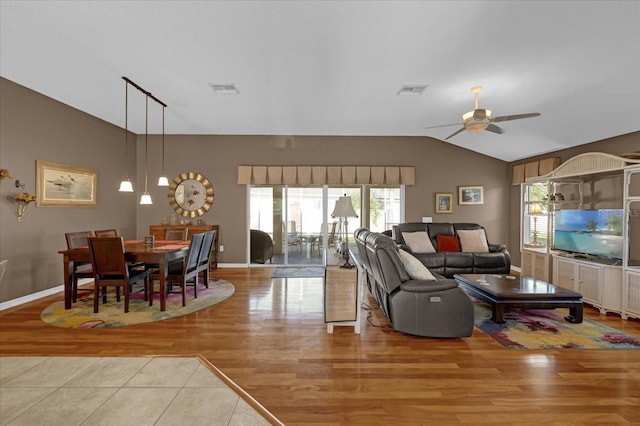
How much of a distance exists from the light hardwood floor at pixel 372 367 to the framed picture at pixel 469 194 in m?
3.53

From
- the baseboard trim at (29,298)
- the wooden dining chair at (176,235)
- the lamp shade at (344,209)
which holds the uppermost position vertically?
the lamp shade at (344,209)

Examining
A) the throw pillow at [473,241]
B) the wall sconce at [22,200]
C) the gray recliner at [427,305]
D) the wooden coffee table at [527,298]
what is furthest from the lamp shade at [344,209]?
the wall sconce at [22,200]

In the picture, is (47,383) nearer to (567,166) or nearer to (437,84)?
(437,84)

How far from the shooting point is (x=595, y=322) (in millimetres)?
3688

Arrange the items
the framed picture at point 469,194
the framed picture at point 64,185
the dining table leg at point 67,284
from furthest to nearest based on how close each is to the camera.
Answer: the framed picture at point 469,194
the framed picture at point 64,185
the dining table leg at point 67,284

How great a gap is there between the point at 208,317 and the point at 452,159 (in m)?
6.00

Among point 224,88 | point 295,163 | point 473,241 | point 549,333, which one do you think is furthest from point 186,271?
point 473,241

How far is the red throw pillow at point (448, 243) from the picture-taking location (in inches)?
231

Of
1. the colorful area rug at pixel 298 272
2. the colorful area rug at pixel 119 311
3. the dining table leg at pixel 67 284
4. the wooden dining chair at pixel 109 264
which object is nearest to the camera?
the colorful area rug at pixel 119 311

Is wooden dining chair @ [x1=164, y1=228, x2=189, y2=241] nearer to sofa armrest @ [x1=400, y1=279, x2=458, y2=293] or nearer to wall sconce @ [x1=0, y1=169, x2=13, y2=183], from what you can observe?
wall sconce @ [x1=0, y1=169, x2=13, y2=183]

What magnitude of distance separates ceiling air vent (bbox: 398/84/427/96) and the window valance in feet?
8.39

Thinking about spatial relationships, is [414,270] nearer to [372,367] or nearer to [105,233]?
[372,367]

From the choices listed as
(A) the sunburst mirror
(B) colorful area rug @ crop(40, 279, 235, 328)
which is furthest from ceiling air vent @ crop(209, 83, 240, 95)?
(B) colorful area rug @ crop(40, 279, 235, 328)

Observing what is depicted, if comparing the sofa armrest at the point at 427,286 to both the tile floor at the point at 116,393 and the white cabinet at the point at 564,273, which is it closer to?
the tile floor at the point at 116,393
